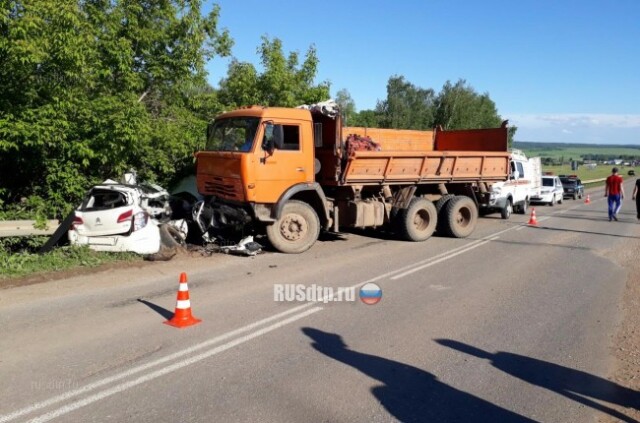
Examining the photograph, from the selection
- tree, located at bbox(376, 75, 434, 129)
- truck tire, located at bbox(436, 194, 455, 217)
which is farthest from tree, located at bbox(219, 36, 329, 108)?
tree, located at bbox(376, 75, 434, 129)

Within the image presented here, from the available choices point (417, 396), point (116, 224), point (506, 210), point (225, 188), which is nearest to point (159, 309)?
point (116, 224)

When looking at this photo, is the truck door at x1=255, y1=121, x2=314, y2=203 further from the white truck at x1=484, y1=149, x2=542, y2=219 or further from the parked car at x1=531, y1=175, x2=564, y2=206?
the parked car at x1=531, y1=175, x2=564, y2=206

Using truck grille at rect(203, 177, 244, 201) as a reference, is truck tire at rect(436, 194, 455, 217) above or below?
below

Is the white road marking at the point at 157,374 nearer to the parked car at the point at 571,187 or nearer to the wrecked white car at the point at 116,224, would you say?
the wrecked white car at the point at 116,224

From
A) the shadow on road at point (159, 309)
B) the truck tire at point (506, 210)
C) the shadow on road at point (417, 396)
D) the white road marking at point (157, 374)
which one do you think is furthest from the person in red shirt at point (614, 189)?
the shadow on road at point (159, 309)

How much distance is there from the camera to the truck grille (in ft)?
34.0

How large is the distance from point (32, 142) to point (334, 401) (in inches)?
347

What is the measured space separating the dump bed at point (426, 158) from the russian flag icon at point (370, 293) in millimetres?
4027

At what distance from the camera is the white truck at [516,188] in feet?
61.5

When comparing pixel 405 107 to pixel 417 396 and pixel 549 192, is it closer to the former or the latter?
pixel 549 192

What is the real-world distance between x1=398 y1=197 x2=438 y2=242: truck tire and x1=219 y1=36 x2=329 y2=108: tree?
6.92 m

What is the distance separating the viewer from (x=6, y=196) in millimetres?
12625

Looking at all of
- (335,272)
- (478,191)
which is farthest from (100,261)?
(478,191)

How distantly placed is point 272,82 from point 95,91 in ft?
21.6
